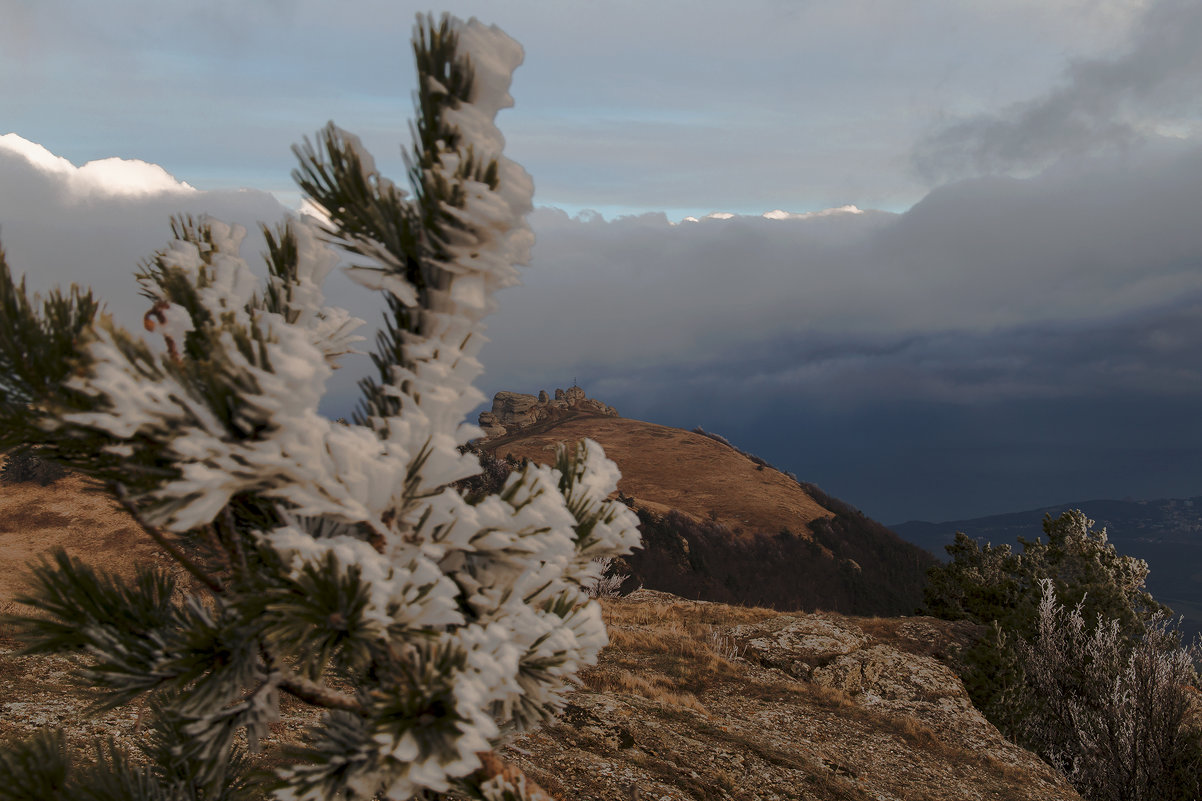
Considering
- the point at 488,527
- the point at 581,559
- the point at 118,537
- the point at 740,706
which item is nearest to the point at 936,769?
the point at 740,706

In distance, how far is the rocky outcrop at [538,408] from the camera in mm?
71000

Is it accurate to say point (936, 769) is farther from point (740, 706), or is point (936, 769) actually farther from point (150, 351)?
point (150, 351)

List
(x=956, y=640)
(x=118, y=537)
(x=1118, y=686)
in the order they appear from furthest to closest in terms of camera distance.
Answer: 1. (x=118, y=537)
2. (x=956, y=640)
3. (x=1118, y=686)

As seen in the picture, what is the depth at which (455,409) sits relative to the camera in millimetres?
1881

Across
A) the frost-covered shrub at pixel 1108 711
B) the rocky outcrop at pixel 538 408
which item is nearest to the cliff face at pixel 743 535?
the rocky outcrop at pixel 538 408

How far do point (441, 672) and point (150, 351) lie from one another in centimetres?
104

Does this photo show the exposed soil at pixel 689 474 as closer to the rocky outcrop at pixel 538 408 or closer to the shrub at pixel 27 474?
the rocky outcrop at pixel 538 408

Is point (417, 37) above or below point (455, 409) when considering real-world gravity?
above

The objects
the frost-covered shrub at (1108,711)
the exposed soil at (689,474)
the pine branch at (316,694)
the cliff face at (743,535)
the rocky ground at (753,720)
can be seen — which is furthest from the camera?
the exposed soil at (689,474)

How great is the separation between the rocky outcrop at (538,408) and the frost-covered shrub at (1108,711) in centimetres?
5691

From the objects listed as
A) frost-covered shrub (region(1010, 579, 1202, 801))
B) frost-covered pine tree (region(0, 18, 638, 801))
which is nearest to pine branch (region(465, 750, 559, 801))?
frost-covered pine tree (region(0, 18, 638, 801))

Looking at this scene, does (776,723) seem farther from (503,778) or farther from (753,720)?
(503,778)

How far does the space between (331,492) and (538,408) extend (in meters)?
72.4

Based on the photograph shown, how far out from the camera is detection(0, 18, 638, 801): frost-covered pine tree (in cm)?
149
